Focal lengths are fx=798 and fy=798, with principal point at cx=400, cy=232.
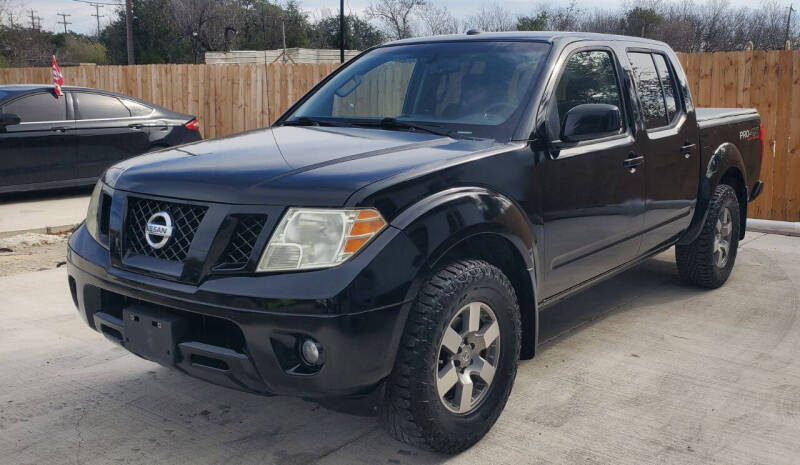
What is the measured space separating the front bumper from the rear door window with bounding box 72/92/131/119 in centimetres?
853

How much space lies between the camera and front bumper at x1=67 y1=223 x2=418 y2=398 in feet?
9.03

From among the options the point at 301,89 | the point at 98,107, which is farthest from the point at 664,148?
the point at 301,89

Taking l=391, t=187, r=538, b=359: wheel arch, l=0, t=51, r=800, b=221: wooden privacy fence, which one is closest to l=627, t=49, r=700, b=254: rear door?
l=391, t=187, r=538, b=359: wheel arch

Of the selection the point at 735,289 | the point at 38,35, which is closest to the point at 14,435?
the point at 735,289

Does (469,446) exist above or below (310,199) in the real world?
below

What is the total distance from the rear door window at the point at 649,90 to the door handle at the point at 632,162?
0.32 meters

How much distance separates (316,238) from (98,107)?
913 centimetres

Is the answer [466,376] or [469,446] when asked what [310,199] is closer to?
[466,376]

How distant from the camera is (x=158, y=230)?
307cm

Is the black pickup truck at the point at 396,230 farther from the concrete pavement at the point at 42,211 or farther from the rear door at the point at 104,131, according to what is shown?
the rear door at the point at 104,131

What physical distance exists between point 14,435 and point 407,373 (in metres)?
1.84

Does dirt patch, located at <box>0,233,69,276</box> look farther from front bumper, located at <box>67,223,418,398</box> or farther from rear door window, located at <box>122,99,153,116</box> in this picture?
front bumper, located at <box>67,223,418,398</box>

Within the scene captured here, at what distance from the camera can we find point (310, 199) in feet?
9.42

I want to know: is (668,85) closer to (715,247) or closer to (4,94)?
(715,247)
